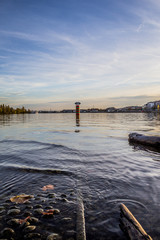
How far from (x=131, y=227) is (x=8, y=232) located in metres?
1.83

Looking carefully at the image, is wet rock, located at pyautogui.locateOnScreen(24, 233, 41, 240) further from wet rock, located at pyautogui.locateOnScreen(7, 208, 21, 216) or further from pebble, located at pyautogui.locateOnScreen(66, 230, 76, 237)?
wet rock, located at pyautogui.locateOnScreen(7, 208, 21, 216)

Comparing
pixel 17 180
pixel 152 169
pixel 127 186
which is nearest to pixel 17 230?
pixel 17 180

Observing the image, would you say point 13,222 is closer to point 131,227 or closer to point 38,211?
point 38,211

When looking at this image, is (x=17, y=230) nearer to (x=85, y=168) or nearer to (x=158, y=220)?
(x=158, y=220)

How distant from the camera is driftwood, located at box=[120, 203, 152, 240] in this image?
1954mm

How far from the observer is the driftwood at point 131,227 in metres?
1.95

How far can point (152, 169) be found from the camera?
4953 millimetres

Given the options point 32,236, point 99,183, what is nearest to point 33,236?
point 32,236

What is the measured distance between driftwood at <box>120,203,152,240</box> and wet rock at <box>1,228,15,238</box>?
1672 mm

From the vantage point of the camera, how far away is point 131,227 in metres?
2.16

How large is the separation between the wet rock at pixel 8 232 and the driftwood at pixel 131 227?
5.49 ft

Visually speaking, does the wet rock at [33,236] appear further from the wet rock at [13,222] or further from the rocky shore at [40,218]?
the wet rock at [13,222]

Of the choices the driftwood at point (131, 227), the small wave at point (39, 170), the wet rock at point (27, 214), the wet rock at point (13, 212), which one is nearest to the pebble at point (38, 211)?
the wet rock at point (27, 214)

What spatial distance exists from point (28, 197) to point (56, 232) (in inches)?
49.2
